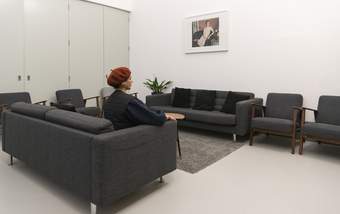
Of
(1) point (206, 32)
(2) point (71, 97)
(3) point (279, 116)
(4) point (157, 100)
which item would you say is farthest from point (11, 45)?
(3) point (279, 116)

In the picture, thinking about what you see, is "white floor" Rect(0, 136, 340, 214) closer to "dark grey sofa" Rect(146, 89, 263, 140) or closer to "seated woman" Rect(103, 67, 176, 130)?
"seated woman" Rect(103, 67, 176, 130)

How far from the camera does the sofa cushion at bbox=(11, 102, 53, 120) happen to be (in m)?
2.50

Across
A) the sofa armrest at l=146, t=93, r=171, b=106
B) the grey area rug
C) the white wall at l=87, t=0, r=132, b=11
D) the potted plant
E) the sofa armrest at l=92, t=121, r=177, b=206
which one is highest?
the white wall at l=87, t=0, r=132, b=11

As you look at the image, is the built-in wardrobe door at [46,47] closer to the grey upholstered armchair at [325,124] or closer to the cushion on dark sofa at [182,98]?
the cushion on dark sofa at [182,98]

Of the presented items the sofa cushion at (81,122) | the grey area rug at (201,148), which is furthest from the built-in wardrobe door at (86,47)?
the sofa cushion at (81,122)

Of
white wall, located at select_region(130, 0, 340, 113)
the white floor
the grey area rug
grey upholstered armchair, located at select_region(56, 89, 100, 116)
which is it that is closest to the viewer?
the white floor

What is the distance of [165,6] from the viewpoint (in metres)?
5.71

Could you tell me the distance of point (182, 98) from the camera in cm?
519

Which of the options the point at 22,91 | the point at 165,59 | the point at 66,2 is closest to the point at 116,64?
the point at 165,59

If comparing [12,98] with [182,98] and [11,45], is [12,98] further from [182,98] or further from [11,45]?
[182,98]

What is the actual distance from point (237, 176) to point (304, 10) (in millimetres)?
2899

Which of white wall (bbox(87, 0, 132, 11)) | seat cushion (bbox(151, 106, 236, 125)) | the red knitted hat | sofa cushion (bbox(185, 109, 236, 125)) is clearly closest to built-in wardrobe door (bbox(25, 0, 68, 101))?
white wall (bbox(87, 0, 132, 11))

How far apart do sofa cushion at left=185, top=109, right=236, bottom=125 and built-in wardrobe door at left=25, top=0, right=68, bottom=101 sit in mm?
2613

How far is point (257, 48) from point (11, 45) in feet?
13.9
